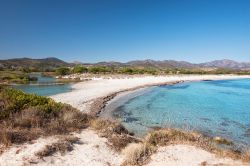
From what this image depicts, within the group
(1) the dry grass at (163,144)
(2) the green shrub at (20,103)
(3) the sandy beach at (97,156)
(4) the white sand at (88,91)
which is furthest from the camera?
(4) the white sand at (88,91)

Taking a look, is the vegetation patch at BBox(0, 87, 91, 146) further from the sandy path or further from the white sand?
the white sand

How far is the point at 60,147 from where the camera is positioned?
1000 centimetres

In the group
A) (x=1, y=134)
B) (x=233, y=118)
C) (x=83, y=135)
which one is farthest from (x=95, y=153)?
(x=233, y=118)

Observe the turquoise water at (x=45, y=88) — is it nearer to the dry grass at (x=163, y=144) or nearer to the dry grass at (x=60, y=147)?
the dry grass at (x=60, y=147)

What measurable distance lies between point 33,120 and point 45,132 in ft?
3.80

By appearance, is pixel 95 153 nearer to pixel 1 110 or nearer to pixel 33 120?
pixel 33 120

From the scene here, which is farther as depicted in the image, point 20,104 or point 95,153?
point 20,104

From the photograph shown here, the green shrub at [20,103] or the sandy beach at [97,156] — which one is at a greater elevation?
the green shrub at [20,103]

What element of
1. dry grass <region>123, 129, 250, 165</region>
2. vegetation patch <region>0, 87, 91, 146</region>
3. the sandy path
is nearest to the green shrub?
vegetation patch <region>0, 87, 91, 146</region>

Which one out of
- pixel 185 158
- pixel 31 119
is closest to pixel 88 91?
pixel 31 119

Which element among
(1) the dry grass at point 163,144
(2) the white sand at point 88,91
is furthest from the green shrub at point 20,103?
(2) the white sand at point 88,91

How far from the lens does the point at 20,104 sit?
13.6 m

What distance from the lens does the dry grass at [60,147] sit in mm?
9391

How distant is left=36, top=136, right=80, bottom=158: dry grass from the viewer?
9.39 m
